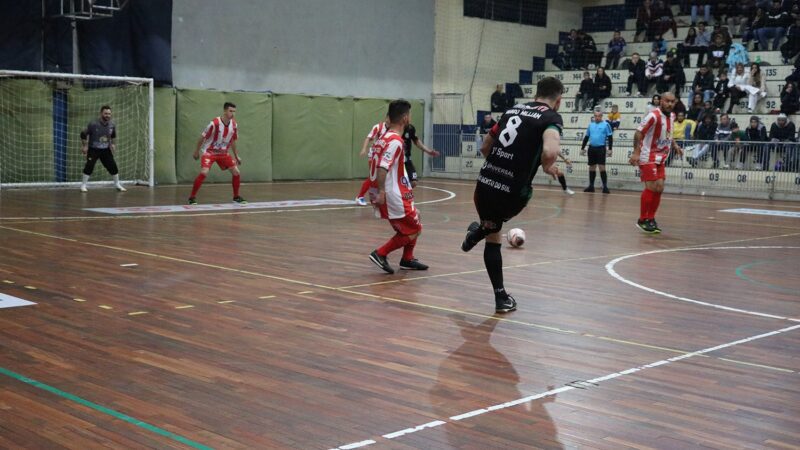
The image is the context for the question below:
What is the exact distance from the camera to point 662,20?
3291cm

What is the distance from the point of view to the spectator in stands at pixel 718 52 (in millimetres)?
29375

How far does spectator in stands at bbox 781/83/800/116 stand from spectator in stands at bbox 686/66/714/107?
7.99 feet

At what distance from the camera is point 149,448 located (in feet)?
13.9

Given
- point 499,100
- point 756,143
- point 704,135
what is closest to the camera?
point 756,143

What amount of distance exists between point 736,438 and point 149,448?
9.35 ft

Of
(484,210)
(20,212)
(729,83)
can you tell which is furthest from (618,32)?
(484,210)

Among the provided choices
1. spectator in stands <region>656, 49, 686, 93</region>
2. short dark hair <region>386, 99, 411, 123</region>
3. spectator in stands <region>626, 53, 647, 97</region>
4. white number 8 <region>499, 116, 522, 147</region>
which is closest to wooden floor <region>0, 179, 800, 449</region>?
white number 8 <region>499, 116, 522, 147</region>

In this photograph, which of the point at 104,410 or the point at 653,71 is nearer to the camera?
the point at 104,410

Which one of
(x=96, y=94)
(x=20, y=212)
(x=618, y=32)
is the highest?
Result: (x=618, y=32)

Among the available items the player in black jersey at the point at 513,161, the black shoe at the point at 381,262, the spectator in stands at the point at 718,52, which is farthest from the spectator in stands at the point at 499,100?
the player in black jersey at the point at 513,161

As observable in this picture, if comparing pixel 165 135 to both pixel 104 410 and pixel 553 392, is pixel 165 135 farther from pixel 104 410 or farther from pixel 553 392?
pixel 553 392

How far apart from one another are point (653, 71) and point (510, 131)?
79.0 feet

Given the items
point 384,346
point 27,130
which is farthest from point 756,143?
point 384,346

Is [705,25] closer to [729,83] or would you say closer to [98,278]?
[729,83]
